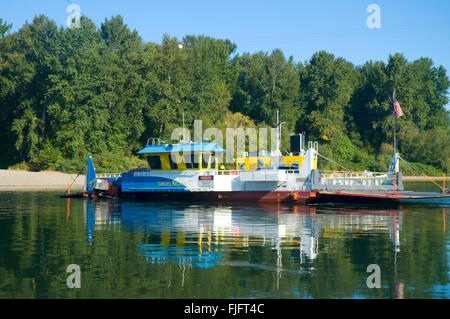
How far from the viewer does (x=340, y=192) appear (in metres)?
39.4

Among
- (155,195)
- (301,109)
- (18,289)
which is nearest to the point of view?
(18,289)

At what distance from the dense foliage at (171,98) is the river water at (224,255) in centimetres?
4920

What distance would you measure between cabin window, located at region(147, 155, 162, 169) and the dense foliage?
35.8 meters

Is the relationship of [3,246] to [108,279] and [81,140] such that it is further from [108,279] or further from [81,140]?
[81,140]

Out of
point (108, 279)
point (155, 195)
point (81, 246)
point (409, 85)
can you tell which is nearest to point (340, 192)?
point (155, 195)

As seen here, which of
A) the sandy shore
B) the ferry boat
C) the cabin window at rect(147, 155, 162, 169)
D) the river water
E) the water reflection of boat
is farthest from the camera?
the sandy shore

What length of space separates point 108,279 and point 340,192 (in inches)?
1061

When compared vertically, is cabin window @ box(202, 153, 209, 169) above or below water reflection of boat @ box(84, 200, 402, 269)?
above

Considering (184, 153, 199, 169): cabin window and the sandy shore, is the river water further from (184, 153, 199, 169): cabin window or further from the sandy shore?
the sandy shore

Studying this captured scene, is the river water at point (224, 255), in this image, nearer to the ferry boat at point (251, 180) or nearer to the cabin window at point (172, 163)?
the ferry boat at point (251, 180)

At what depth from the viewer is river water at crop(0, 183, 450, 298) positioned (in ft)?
47.1

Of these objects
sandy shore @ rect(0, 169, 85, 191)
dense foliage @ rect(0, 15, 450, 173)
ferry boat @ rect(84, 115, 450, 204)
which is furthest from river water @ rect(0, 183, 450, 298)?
dense foliage @ rect(0, 15, 450, 173)

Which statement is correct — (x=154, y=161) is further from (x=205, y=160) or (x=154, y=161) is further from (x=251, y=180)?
(x=251, y=180)

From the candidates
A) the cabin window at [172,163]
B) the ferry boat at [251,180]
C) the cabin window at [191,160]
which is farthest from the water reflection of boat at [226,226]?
the cabin window at [191,160]
